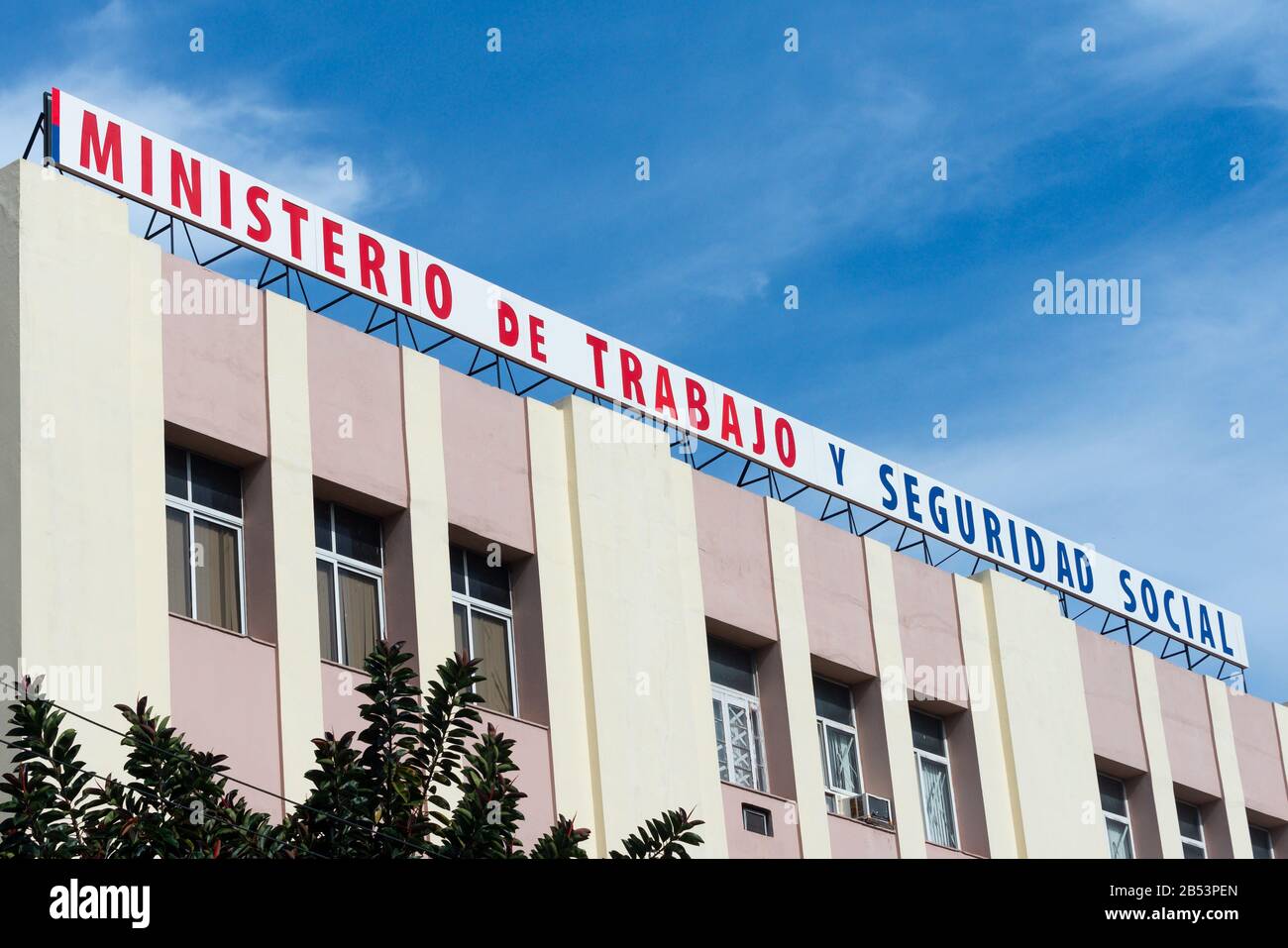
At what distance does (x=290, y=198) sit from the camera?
65.5 ft

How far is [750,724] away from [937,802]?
3633mm

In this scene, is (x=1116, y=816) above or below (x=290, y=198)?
below

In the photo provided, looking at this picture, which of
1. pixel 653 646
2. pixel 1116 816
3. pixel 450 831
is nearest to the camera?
pixel 450 831

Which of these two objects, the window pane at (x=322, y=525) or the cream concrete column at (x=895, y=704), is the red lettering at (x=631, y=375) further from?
the window pane at (x=322, y=525)

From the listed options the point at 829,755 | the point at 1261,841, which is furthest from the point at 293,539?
the point at 1261,841

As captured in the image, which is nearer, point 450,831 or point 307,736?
point 450,831

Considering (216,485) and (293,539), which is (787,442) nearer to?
(293,539)

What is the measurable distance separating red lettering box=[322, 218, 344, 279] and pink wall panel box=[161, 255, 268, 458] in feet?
4.31

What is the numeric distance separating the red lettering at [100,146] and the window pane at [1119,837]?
16.4 metres

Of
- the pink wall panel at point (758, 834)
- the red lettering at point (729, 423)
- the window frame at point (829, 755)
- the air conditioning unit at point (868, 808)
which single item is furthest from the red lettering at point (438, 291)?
the air conditioning unit at point (868, 808)

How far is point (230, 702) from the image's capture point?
56.8 feet

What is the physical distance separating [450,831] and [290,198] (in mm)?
9320
